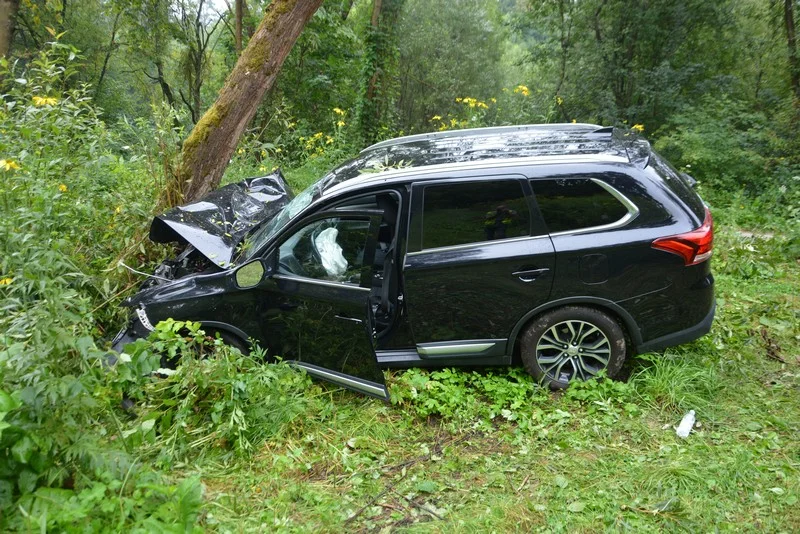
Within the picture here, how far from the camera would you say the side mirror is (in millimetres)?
3961

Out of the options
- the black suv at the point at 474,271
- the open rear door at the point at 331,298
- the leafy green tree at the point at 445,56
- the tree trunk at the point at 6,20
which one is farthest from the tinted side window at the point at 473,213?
the leafy green tree at the point at 445,56

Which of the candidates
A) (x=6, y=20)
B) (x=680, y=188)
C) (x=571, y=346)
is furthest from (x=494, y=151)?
(x=6, y=20)

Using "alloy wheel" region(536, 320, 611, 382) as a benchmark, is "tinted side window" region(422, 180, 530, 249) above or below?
above

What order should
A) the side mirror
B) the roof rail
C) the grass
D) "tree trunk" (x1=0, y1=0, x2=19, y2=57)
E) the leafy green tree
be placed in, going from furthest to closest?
the leafy green tree
"tree trunk" (x1=0, y1=0, x2=19, y2=57)
the roof rail
the side mirror
the grass

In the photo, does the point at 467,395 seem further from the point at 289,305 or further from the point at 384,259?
the point at 289,305

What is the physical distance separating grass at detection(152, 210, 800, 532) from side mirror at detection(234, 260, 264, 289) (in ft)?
3.32

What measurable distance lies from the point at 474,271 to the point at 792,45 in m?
10.7

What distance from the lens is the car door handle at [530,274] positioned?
12.3 feet

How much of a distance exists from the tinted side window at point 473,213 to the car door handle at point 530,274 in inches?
10.7

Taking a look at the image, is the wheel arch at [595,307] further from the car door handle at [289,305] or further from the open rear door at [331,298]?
the car door handle at [289,305]

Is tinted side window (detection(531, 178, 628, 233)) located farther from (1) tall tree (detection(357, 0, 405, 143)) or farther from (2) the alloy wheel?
(1) tall tree (detection(357, 0, 405, 143))

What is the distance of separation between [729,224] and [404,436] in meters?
6.35

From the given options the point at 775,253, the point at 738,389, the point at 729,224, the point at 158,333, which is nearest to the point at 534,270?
the point at 738,389

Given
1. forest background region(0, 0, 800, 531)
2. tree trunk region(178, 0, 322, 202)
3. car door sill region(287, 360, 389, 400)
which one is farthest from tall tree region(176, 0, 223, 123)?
car door sill region(287, 360, 389, 400)
